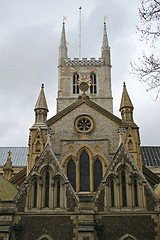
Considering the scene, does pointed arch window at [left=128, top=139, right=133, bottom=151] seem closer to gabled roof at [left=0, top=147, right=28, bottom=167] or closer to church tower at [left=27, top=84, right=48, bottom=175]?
church tower at [left=27, top=84, right=48, bottom=175]

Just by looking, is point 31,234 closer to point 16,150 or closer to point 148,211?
point 148,211

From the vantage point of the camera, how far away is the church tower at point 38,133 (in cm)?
2094

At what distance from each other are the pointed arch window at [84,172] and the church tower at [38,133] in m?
3.05

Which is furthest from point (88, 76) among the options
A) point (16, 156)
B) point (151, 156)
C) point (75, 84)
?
point (16, 156)

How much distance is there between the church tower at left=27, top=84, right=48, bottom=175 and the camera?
20.9 metres

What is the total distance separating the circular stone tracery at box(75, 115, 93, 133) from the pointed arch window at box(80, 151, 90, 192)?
72.7 inches

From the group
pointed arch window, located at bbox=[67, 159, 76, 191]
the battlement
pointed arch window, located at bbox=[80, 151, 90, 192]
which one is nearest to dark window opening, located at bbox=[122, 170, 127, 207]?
pointed arch window, located at bbox=[80, 151, 90, 192]

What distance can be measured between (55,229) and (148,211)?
16.0 ft

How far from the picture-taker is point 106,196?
15523mm

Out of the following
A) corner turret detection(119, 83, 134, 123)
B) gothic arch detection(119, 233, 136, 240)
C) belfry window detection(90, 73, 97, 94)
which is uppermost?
belfry window detection(90, 73, 97, 94)

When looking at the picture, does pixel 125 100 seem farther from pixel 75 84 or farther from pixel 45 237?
pixel 75 84

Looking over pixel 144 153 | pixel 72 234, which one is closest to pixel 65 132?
pixel 72 234

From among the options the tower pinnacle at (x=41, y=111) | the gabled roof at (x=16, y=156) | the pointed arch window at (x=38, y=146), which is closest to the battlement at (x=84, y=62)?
the gabled roof at (x=16, y=156)

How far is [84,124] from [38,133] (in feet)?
11.7
